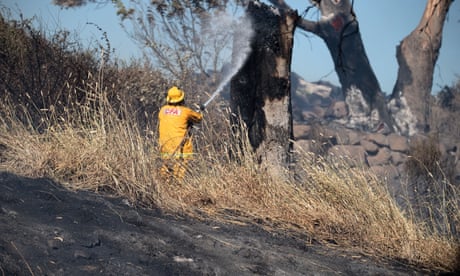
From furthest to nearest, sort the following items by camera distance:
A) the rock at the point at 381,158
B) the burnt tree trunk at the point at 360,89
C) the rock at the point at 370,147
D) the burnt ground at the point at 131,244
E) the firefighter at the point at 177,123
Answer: the burnt tree trunk at the point at 360,89
the rock at the point at 370,147
the rock at the point at 381,158
the firefighter at the point at 177,123
the burnt ground at the point at 131,244

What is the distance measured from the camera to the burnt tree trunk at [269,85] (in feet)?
25.4

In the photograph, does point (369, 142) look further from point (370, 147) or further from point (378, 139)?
point (378, 139)

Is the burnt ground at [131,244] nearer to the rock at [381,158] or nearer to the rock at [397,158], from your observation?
the rock at [381,158]

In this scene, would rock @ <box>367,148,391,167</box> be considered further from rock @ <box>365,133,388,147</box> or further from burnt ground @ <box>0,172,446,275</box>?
burnt ground @ <box>0,172,446,275</box>

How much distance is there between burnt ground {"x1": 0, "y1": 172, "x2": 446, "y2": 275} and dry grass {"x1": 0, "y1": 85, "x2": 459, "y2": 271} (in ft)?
0.81

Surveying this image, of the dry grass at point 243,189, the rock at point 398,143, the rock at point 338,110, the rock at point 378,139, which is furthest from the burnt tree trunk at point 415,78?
the dry grass at point 243,189

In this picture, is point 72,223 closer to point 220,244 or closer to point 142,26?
point 220,244

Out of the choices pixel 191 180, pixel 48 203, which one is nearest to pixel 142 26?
pixel 191 180

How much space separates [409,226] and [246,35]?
3436mm

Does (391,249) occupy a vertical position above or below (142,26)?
below

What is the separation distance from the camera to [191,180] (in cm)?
655

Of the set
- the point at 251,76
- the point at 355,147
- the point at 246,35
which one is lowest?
the point at 355,147

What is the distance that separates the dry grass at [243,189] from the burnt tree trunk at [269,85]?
41.4 inches

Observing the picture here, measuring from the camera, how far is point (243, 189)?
6.57 metres
